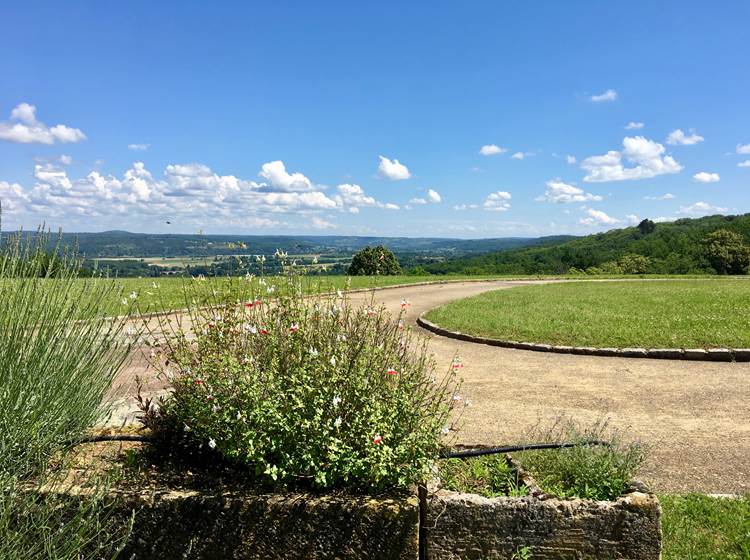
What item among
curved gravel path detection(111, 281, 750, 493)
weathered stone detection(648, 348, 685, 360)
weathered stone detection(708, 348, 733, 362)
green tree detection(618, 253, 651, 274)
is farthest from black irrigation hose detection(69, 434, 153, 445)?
green tree detection(618, 253, 651, 274)

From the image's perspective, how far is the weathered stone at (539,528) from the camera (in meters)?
3.14

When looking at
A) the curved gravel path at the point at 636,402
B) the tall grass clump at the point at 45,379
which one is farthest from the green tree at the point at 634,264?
the tall grass clump at the point at 45,379

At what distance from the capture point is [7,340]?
10.0ft

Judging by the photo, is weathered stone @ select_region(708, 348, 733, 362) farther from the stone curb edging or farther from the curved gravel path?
the curved gravel path

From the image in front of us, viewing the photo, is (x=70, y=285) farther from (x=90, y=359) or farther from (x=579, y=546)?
(x=579, y=546)

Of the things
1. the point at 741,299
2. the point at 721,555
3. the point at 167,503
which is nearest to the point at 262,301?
the point at 167,503

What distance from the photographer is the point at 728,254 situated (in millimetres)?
46906

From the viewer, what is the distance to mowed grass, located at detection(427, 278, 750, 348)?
9.95 metres

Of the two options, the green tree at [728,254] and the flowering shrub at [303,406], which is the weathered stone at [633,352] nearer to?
the flowering shrub at [303,406]

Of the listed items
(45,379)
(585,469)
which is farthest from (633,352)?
(45,379)

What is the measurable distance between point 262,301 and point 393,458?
199 centimetres

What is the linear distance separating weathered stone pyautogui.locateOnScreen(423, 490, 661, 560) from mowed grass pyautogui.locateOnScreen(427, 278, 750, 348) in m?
7.01

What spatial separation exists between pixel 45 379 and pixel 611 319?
11672 millimetres

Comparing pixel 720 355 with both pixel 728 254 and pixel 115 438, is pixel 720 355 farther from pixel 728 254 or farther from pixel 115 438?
pixel 728 254
